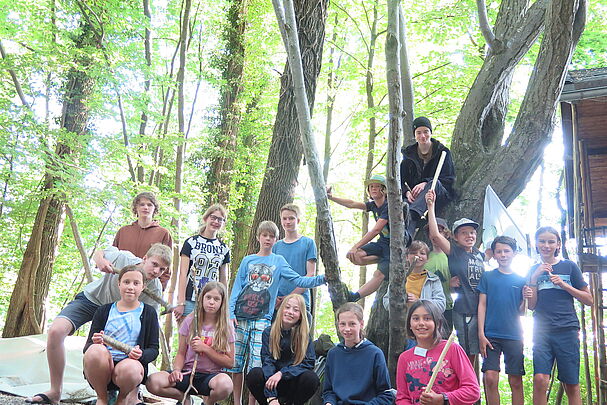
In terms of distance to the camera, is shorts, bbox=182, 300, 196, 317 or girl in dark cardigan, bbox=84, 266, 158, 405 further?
shorts, bbox=182, 300, 196, 317

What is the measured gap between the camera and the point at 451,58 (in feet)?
41.2

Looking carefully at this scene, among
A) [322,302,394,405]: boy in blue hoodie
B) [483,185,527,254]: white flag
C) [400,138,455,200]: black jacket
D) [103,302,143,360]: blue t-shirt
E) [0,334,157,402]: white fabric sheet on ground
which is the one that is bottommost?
[0,334,157,402]: white fabric sheet on ground

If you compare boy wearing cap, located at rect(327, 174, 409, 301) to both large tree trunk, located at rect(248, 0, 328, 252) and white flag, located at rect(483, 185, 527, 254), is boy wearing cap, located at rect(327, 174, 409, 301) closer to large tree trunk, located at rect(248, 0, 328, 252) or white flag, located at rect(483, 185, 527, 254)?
white flag, located at rect(483, 185, 527, 254)

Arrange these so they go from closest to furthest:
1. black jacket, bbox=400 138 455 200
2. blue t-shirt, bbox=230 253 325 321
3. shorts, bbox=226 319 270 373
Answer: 1. shorts, bbox=226 319 270 373
2. blue t-shirt, bbox=230 253 325 321
3. black jacket, bbox=400 138 455 200

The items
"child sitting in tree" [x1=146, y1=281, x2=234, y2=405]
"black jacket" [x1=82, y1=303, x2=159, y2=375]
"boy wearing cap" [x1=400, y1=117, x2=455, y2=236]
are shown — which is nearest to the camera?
"black jacket" [x1=82, y1=303, x2=159, y2=375]

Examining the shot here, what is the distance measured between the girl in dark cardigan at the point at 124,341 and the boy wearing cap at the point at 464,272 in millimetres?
2355

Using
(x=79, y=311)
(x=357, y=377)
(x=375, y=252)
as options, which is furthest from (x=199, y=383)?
(x=375, y=252)

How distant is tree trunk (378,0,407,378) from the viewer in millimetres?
3559

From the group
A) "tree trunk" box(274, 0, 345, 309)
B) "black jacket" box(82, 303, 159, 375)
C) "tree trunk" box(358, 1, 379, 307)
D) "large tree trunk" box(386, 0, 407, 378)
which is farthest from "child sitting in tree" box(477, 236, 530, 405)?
"tree trunk" box(358, 1, 379, 307)

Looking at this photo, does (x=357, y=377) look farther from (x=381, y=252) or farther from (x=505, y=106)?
(x=505, y=106)

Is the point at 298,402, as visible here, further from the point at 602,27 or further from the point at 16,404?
the point at 602,27

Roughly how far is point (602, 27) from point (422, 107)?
398 centimetres

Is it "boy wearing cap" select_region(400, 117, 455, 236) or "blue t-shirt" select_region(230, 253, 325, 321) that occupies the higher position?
"boy wearing cap" select_region(400, 117, 455, 236)

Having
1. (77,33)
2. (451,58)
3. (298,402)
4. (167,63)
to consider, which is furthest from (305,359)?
(167,63)
